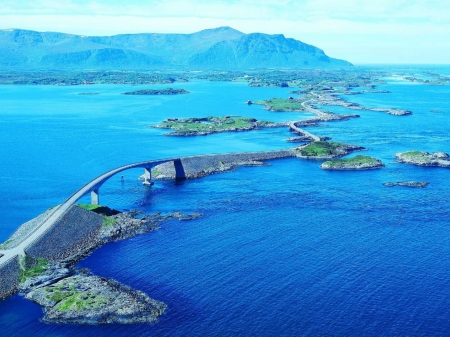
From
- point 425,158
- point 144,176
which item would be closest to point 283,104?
point 425,158

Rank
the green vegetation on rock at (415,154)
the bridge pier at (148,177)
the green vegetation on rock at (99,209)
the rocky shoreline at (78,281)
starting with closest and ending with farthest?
Result: the rocky shoreline at (78,281) < the green vegetation on rock at (99,209) < the bridge pier at (148,177) < the green vegetation on rock at (415,154)

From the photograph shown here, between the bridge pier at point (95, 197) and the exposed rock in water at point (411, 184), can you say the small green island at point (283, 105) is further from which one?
the bridge pier at point (95, 197)

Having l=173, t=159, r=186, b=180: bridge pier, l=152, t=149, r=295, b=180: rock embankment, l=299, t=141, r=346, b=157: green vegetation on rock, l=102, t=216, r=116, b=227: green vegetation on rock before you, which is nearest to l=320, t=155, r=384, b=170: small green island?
l=299, t=141, r=346, b=157: green vegetation on rock

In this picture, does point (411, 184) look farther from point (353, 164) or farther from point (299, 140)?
point (299, 140)

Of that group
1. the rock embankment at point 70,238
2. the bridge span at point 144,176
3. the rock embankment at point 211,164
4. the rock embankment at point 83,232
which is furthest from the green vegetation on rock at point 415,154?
the rock embankment at point 70,238

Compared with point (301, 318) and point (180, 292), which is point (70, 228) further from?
point (301, 318)
